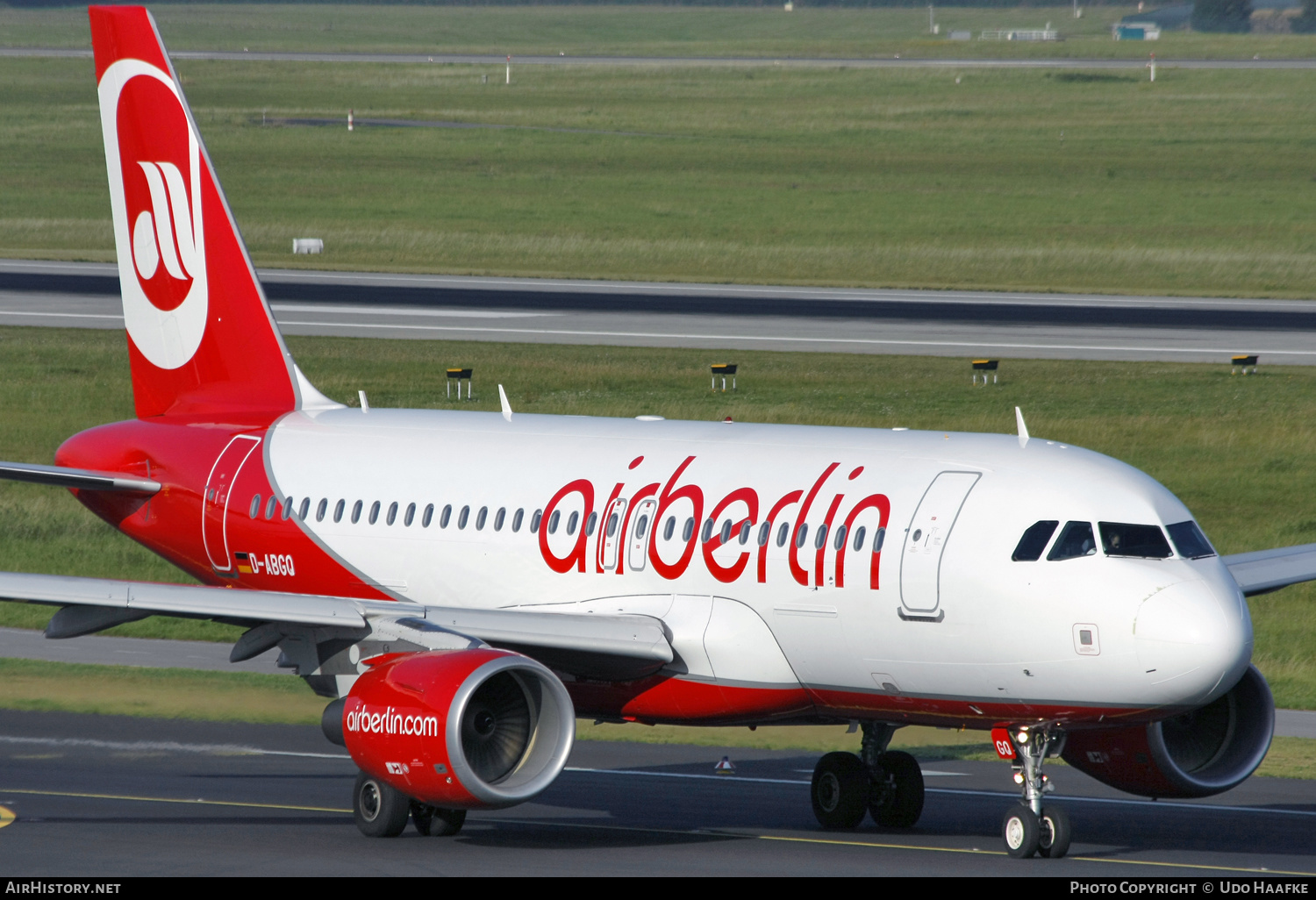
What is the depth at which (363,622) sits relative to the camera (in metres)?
24.1

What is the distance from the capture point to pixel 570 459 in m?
27.4

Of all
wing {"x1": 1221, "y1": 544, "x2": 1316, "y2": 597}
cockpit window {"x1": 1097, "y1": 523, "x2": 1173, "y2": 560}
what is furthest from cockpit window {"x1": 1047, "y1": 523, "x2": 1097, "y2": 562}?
wing {"x1": 1221, "y1": 544, "x2": 1316, "y2": 597}

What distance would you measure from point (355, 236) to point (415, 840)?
79421 millimetres

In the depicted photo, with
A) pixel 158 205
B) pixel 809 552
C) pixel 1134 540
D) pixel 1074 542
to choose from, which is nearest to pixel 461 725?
pixel 809 552

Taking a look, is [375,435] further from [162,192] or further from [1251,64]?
[1251,64]

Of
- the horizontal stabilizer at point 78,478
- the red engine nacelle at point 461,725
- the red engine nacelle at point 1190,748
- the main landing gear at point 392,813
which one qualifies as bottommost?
the main landing gear at point 392,813

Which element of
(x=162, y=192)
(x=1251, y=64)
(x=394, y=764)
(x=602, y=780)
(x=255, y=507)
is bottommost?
(x=602, y=780)

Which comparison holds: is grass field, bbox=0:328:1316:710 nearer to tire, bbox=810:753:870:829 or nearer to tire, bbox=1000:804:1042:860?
tire, bbox=810:753:870:829

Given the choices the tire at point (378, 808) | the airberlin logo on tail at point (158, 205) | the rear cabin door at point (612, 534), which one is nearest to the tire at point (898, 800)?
the rear cabin door at point (612, 534)

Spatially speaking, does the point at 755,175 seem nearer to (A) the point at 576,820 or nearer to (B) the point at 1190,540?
(A) the point at 576,820

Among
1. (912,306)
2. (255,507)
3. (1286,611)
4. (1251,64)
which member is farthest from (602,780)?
(1251,64)

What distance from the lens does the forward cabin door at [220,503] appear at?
3052 centimetres

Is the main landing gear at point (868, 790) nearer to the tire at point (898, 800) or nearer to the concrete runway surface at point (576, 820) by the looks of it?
the tire at point (898, 800)

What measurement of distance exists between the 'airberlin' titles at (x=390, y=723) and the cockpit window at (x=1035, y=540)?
6.90 m
